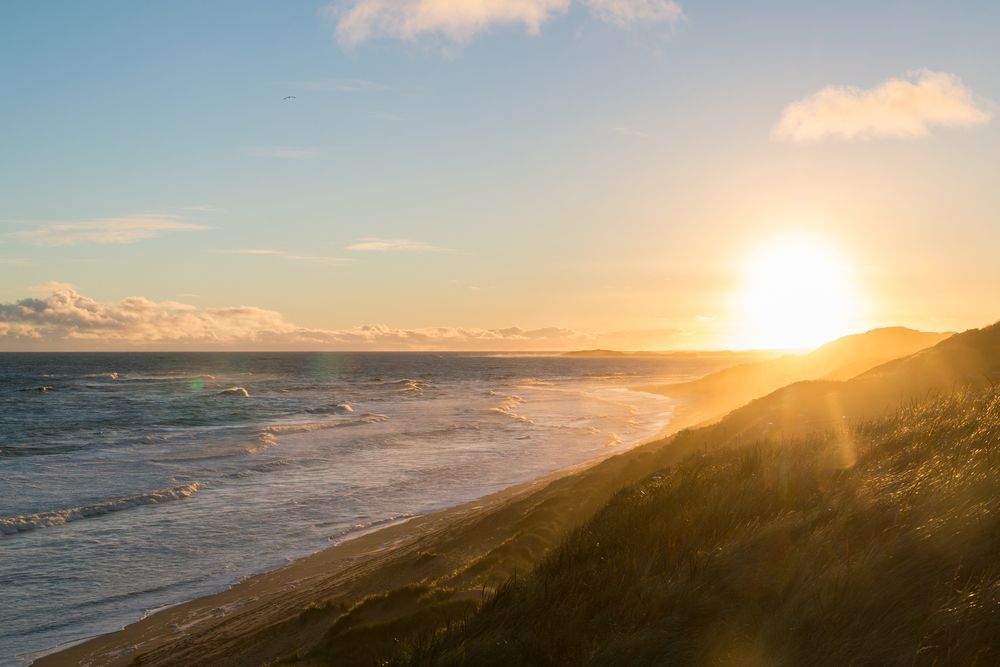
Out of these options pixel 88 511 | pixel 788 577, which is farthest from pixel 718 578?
pixel 88 511

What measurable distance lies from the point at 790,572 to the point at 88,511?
1963 centimetres

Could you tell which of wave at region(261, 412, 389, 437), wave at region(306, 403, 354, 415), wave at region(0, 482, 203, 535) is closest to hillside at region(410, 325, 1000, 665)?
wave at region(0, 482, 203, 535)

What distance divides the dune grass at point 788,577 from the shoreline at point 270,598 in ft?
10.6

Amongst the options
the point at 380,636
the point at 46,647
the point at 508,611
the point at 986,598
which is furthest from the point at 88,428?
the point at 986,598

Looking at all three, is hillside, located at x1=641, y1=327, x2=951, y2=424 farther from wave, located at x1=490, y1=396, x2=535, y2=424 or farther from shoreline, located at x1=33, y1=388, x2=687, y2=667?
shoreline, located at x1=33, y1=388, x2=687, y2=667

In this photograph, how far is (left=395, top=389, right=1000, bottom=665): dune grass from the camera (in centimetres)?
435

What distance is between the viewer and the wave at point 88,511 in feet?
58.4

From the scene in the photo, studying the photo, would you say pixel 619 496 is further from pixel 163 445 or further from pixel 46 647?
pixel 163 445

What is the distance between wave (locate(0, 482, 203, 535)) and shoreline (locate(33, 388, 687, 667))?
7504mm

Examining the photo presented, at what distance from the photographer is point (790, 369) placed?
69.6 meters

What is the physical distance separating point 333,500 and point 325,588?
28.4 feet

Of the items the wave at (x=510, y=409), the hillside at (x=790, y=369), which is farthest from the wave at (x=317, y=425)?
the hillside at (x=790, y=369)

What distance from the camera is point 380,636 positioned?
7969mm

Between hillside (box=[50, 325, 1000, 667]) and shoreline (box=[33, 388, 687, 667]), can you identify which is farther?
shoreline (box=[33, 388, 687, 667])
